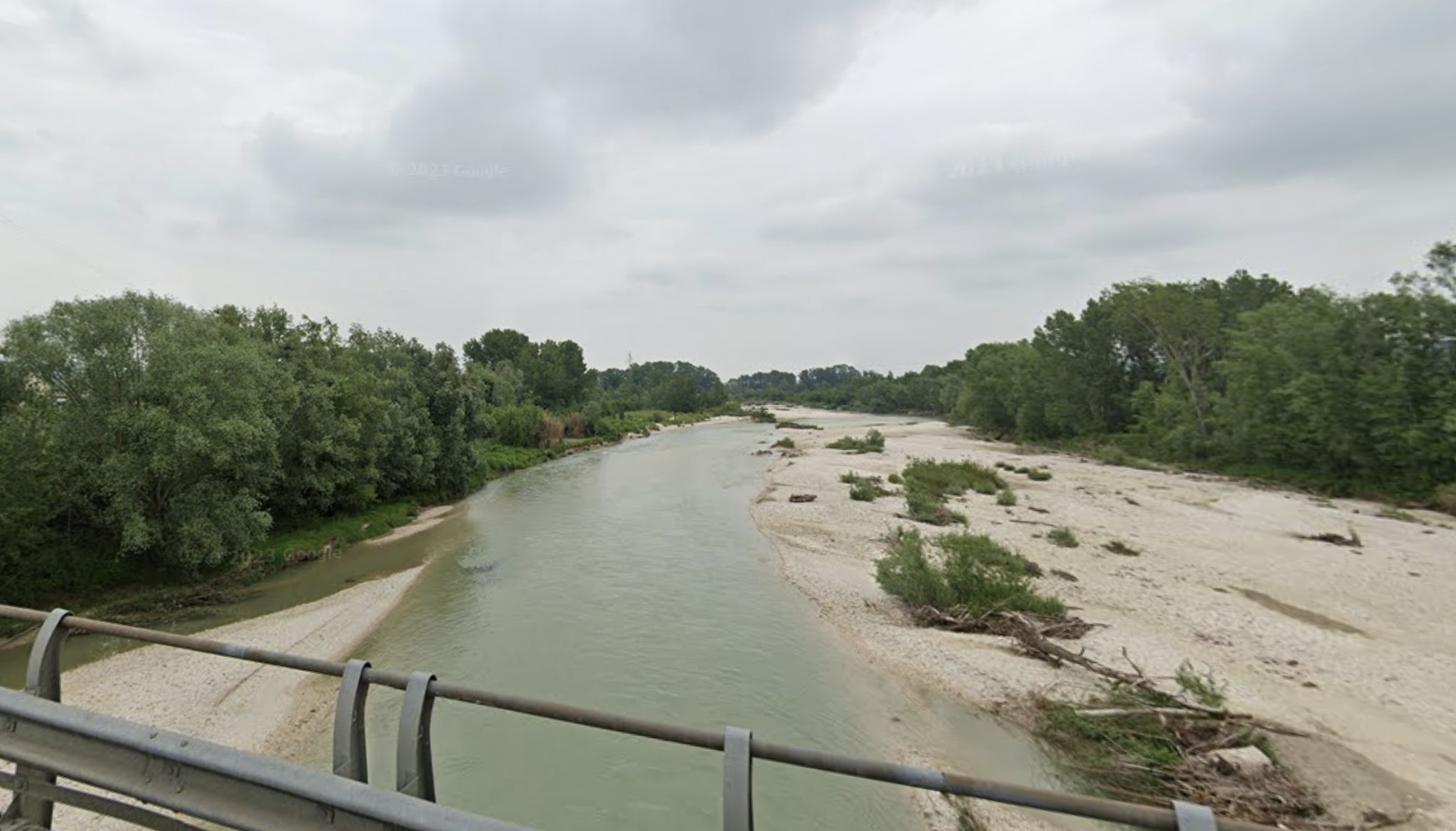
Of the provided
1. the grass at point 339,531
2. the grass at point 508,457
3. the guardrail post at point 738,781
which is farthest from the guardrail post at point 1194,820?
the grass at point 508,457

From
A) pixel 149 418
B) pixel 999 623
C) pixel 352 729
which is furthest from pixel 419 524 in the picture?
pixel 352 729

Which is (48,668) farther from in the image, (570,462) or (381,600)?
(570,462)

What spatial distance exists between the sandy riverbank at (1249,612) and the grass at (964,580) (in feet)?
3.12

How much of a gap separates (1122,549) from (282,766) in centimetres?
2912

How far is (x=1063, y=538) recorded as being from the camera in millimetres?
25891

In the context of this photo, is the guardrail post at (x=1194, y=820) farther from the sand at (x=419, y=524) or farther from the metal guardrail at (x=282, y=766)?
the sand at (x=419, y=524)

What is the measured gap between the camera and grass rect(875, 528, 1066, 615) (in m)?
17.9

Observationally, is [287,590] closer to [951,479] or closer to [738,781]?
[738,781]

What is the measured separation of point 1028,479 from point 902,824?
4063 centimetres

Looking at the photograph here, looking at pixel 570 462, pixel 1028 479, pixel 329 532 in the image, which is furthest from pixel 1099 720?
pixel 570 462

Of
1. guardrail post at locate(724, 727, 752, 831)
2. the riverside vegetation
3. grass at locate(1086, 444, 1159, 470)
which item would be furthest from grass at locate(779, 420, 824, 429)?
guardrail post at locate(724, 727, 752, 831)

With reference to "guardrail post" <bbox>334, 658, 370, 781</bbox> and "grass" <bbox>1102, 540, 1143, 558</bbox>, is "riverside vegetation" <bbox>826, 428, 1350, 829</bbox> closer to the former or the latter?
"grass" <bbox>1102, 540, 1143, 558</bbox>

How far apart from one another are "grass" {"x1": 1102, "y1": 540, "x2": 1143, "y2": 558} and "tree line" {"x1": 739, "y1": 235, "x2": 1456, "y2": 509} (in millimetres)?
21263

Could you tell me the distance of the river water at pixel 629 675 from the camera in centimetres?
1084
